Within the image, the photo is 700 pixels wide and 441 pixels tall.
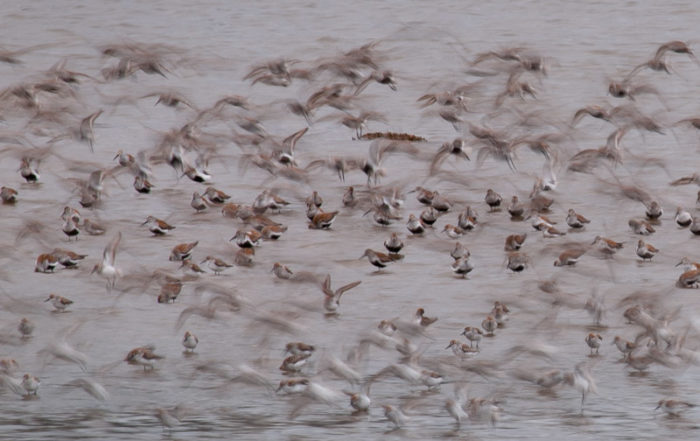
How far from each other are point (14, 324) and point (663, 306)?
250 inches

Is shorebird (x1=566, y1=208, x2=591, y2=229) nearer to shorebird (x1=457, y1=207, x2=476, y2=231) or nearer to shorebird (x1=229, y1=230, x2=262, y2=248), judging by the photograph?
shorebird (x1=457, y1=207, x2=476, y2=231)

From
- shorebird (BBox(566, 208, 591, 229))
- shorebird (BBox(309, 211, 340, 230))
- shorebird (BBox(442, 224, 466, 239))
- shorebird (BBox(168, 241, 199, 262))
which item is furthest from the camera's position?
shorebird (BBox(309, 211, 340, 230))

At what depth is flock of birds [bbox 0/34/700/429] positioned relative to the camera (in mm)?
14516

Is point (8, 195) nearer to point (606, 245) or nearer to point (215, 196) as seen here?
point (215, 196)

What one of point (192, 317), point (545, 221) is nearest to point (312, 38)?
point (545, 221)

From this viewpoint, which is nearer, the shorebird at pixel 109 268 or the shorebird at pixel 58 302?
the shorebird at pixel 58 302

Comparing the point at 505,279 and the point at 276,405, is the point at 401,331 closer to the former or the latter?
the point at 276,405

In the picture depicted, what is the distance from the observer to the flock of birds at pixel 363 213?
14516mm

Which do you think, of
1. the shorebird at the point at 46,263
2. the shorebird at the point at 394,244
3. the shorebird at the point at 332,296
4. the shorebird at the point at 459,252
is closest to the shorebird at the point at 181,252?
the shorebird at the point at 46,263

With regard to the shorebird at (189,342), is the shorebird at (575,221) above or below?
below

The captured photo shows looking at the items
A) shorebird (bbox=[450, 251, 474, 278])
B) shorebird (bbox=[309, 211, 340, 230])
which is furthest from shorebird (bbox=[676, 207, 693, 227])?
shorebird (bbox=[309, 211, 340, 230])

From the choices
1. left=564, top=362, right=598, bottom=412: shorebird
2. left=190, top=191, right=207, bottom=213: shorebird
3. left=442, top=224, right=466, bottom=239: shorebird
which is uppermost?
left=564, top=362, right=598, bottom=412: shorebird

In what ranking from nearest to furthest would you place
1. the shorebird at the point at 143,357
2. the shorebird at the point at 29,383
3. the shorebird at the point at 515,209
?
the shorebird at the point at 29,383 → the shorebird at the point at 143,357 → the shorebird at the point at 515,209

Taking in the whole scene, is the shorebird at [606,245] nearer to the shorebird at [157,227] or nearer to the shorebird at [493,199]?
the shorebird at [493,199]
